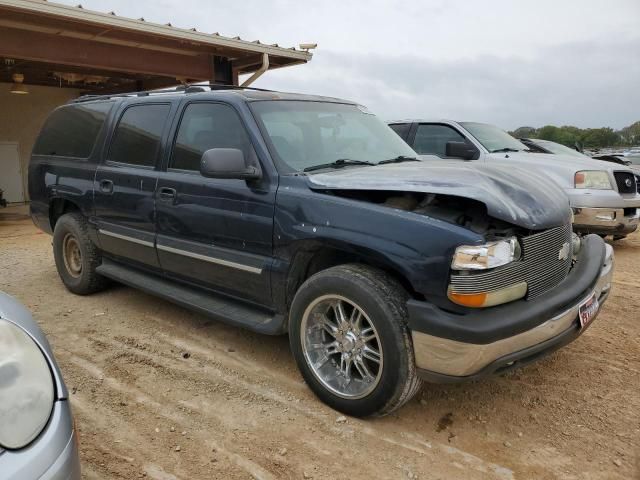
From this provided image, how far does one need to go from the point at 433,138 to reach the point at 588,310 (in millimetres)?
4806

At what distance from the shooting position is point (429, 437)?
273 cm

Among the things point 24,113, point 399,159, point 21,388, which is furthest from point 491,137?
point 24,113

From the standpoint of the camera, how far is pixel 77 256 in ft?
16.8

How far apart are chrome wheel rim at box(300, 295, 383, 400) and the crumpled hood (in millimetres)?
689

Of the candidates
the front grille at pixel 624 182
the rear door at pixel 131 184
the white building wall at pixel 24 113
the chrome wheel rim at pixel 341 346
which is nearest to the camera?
the chrome wheel rim at pixel 341 346

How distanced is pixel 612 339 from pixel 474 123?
4468 mm

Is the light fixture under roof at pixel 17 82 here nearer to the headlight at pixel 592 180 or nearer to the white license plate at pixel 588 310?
the headlight at pixel 592 180

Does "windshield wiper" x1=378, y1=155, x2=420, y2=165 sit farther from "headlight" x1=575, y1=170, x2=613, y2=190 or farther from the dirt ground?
"headlight" x1=575, y1=170, x2=613, y2=190

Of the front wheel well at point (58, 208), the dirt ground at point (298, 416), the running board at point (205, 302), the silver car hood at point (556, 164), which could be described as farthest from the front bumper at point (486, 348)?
the silver car hood at point (556, 164)

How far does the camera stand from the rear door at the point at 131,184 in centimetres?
402

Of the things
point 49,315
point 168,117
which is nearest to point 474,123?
point 168,117

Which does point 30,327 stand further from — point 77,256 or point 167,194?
point 77,256

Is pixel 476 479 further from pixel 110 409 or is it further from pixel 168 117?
pixel 168 117

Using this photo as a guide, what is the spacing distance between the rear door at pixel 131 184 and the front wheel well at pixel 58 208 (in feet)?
2.42
